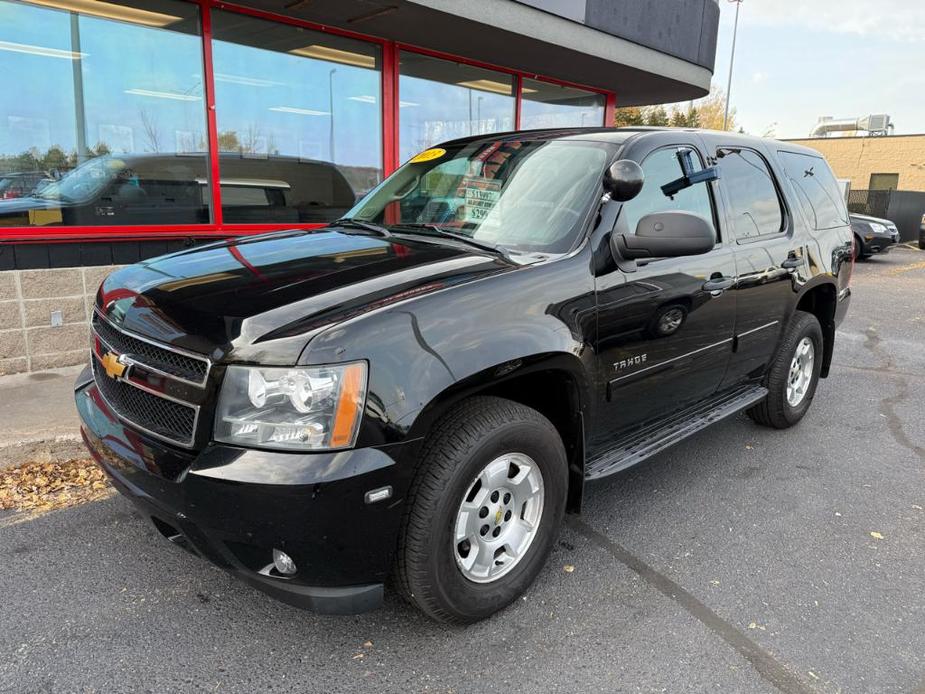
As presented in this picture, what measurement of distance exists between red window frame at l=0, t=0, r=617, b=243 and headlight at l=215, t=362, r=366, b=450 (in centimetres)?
262

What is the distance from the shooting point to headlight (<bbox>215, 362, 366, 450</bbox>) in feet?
6.78

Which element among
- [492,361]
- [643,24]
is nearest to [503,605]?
[492,361]

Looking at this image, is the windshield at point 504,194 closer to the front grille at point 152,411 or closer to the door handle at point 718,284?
the door handle at point 718,284

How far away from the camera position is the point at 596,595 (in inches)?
112

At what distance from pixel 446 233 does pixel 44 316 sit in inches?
161

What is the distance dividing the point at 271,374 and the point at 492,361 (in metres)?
0.77

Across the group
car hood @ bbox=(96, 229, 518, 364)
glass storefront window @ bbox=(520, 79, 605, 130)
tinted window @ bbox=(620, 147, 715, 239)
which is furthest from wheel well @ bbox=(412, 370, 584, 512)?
glass storefront window @ bbox=(520, 79, 605, 130)

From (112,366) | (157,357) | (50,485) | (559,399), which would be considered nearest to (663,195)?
(559,399)

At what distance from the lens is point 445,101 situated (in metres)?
8.64

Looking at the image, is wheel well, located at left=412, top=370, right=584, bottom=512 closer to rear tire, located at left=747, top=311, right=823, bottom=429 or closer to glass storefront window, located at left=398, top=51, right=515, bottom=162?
rear tire, located at left=747, top=311, right=823, bottom=429

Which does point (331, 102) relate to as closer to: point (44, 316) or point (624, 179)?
point (44, 316)

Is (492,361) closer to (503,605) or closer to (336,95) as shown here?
(503,605)

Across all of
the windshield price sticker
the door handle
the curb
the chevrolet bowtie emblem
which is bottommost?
the curb

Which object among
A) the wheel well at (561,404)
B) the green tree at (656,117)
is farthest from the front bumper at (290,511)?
the green tree at (656,117)
